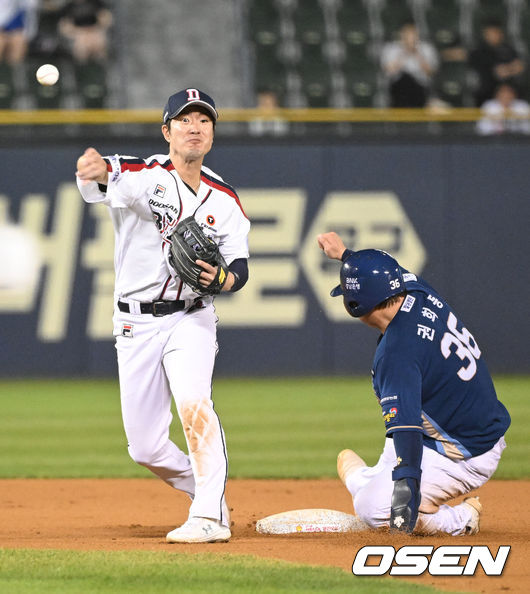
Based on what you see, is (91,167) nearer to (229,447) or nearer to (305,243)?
(229,447)

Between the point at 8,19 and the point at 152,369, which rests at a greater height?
the point at 8,19

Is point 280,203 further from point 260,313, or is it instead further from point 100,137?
point 100,137

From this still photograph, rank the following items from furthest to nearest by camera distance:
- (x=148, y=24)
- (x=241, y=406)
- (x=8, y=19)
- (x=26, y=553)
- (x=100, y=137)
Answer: (x=148, y=24)
(x=8, y=19)
(x=100, y=137)
(x=241, y=406)
(x=26, y=553)

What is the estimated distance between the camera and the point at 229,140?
14.4 meters

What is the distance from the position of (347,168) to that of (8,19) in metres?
4.86

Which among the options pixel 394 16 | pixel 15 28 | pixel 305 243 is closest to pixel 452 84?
pixel 394 16

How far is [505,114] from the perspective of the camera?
14.3 meters

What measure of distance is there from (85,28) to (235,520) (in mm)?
10781

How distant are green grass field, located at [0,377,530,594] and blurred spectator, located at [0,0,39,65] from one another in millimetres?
4490

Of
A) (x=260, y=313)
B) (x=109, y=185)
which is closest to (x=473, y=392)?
(x=109, y=185)

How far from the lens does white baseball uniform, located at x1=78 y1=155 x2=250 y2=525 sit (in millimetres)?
5410

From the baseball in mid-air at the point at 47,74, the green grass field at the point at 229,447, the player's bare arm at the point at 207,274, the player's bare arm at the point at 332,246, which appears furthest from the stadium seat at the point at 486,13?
the player's bare arm at the point at 207,274

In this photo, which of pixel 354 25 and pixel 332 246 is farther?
pixel 354 25

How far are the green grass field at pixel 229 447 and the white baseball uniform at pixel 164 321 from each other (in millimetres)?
746
